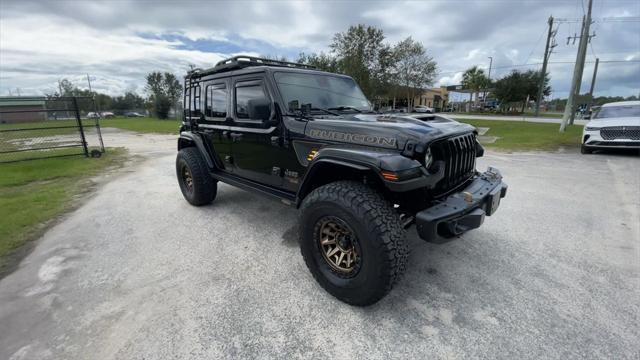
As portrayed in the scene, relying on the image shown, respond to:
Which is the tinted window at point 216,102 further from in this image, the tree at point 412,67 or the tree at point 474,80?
the tree at point 474,80

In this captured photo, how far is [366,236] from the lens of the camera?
6.83ft

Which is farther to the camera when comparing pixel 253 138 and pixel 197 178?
pixel 197 178

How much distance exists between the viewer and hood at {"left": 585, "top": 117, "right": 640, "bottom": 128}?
7954 mm

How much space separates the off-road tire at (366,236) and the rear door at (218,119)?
1.96m

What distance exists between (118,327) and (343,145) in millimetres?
2140

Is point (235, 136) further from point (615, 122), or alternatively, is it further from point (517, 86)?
point (517, 86)

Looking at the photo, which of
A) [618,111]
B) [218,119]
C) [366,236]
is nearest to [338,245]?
[366,236]

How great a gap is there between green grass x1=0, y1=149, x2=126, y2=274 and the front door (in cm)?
255

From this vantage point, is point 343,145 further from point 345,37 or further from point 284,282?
point 345,37

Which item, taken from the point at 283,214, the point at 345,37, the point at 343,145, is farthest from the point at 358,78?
the point at 343,145

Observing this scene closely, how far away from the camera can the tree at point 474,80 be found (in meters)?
49.7

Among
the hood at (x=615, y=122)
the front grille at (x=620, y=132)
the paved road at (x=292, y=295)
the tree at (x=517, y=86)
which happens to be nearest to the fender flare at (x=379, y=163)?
the paved road at (x=292, y=295)

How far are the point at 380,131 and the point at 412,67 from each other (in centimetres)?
2546

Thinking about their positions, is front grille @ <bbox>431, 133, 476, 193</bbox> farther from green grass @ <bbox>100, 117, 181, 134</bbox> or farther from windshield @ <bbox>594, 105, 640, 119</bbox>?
green grass @ <bbox>100, 117, 181, 134</bbox>
